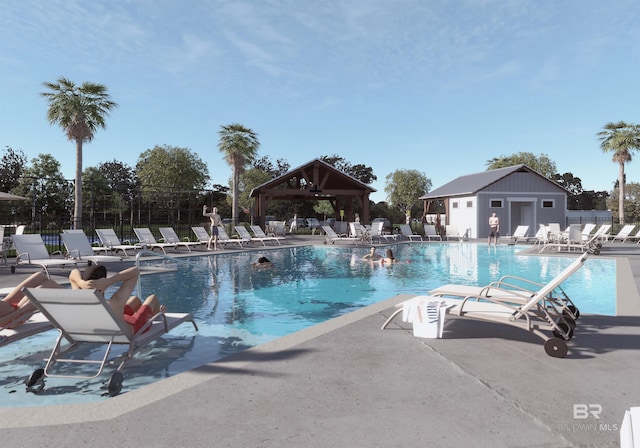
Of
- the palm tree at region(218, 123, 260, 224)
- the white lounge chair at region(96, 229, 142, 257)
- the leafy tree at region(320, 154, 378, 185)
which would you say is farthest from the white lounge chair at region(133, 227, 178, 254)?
the leafy tree at region(320, 154, 378, 185)

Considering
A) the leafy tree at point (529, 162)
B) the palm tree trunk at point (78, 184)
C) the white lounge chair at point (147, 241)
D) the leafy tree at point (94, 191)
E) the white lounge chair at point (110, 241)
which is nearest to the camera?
the white lounge chair at point (110, 241)

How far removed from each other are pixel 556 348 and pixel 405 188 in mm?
54606

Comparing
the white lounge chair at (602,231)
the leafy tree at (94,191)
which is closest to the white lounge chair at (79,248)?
the white lounge chair at (602,231)

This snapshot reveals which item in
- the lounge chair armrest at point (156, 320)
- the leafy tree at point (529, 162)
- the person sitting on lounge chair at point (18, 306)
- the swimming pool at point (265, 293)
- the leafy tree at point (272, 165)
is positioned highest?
the leafy tree at point (272, 165)

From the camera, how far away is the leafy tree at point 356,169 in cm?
7000

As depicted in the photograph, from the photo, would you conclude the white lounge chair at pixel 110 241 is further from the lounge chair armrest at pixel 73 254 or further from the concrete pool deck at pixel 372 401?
the concrete pool deck at pixel 372 401

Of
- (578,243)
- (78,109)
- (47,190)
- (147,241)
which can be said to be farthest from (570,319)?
(47,190)

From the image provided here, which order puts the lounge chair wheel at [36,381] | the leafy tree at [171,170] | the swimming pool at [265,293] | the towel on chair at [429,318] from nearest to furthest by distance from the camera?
the lounge chair wheel at [36,381] < the swimming pool at [265,293] < the towel on chair at [429,318] < the leafy tree at [171,170]

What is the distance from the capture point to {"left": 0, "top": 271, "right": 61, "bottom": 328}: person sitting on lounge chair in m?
4.45

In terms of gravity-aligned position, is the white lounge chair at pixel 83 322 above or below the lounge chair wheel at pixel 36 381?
above

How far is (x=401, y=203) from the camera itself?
194 ft

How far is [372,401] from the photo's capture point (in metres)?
3.24

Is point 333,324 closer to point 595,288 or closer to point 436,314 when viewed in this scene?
point 436,314

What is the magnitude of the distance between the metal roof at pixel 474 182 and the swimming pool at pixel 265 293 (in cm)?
944
